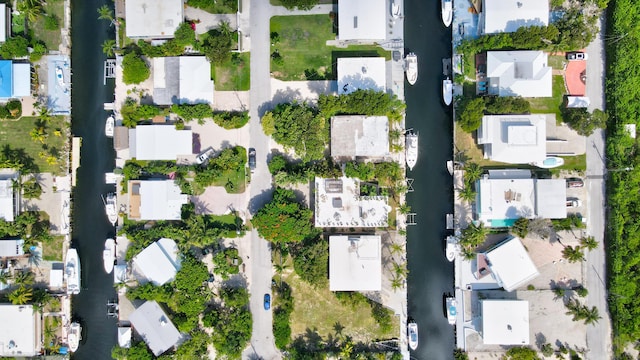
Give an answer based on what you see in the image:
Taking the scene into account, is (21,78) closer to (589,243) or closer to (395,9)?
(395,9)

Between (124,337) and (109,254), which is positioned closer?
(124,337)

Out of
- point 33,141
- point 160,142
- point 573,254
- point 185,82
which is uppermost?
point 185,82

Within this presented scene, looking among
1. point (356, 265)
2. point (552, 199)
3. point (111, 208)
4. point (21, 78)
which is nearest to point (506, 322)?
point (552, 199)

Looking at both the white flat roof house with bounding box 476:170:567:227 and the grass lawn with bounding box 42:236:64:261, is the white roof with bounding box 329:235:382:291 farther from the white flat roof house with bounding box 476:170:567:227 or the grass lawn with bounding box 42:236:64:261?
the grass lawn with bounding box 42:236:64:261

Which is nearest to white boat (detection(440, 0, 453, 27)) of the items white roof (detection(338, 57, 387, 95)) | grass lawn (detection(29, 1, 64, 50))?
white roof (detection(338, 57, 387, 95))

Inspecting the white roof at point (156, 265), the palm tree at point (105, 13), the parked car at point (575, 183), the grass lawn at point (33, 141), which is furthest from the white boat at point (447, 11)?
the grass lawn at point (33, 141)

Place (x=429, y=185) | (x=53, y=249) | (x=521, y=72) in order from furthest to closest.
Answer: (x=53, y=249) < (x=429, y=185) < (x=521, y=72)
